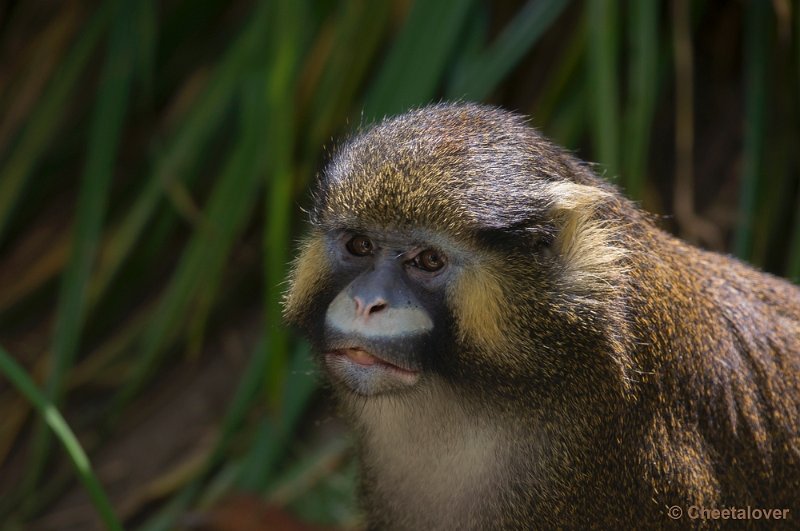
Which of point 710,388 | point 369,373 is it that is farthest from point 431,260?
point 710,388

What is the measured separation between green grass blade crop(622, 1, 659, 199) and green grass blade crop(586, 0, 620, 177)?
0.08m

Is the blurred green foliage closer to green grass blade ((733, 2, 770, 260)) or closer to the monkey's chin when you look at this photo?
green grass blade ((733, 2, 770, 260))

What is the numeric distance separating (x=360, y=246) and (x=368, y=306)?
0.32 metres

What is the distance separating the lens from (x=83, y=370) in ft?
16.3

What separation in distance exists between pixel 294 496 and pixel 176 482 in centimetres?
53

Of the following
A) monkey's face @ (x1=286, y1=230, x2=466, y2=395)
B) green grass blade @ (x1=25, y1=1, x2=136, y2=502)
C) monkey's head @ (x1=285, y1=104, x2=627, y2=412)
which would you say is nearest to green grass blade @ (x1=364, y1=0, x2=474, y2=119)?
green grass blade @ (x1=25, y1=1, x2=136, y2=502)

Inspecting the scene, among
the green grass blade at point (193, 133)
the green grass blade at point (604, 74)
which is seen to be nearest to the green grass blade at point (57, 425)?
the green grass blade at point (193, 133)

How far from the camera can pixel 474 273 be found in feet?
8.67

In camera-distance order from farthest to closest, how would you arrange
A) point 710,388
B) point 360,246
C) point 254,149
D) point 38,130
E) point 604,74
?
point 38,130 → point 254,149 → point 604,74 → point 710,388 → point 360,246

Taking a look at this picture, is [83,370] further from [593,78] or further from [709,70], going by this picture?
[709,70]

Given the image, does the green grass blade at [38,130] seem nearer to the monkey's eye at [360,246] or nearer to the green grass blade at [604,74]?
the green grass blade at [604,74]

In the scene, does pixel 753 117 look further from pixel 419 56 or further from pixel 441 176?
pixel 441 176

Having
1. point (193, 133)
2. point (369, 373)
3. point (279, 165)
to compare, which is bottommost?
point (369, 373)

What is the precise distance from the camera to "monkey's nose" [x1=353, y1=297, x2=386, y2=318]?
2506 millimetres
